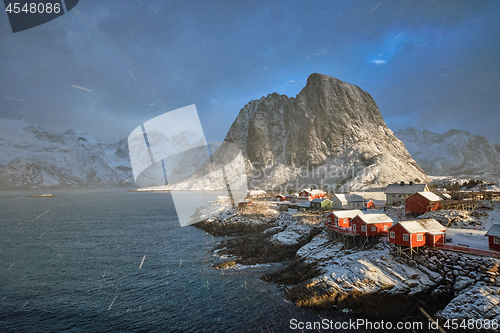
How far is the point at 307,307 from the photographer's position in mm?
22391

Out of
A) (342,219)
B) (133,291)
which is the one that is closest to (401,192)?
(342,219)

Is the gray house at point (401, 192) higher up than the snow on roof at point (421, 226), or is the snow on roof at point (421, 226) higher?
the snow on roof at point (421, 226)

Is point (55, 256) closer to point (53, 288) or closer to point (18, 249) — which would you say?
point (18, 249)

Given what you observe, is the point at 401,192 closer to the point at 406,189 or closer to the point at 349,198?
the point at 406,189

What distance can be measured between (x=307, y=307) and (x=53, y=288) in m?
28.2

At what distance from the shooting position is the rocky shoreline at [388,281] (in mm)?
19828

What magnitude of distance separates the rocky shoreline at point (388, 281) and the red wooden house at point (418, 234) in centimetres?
118

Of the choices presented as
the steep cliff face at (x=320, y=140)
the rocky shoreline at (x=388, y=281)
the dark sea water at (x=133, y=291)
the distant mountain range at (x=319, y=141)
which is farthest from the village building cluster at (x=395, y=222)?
the steep cliff face at (x=320, y=140)

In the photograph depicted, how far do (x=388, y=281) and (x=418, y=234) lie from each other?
23.9 feet

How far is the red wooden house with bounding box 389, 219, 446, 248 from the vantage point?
26781 mm

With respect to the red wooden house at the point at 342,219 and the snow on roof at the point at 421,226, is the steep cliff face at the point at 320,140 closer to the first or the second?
the red wooden house at the point at 342,219

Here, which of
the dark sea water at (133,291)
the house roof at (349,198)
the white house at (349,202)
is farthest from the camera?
the house roof at (349,198)

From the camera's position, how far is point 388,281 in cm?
2348

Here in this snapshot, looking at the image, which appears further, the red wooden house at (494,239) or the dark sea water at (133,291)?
the red wooden house at (494,239)
